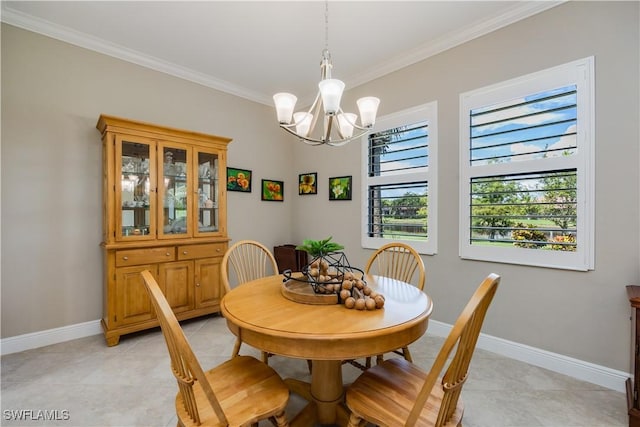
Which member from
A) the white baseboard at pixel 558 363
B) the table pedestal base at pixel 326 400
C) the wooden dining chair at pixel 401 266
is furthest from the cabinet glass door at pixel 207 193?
the white baseboard at pixel 558 363

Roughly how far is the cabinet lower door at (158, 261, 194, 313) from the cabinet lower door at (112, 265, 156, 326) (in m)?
0.13

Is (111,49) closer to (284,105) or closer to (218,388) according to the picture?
(284,105)

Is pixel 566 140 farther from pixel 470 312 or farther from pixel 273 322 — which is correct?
pixel 273 322

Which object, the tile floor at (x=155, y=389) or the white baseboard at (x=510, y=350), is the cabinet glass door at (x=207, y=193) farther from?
the white baseboard at (x=510, y=350)

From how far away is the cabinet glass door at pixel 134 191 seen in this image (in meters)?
2.58

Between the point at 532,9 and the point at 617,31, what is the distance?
23.0 inches

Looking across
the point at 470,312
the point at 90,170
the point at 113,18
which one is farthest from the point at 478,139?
the point at 90,170

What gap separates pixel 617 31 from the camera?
1.92 m

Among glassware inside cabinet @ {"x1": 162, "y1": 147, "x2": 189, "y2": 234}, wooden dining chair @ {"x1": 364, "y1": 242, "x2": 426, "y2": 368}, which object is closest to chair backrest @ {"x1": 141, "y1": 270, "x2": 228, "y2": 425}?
wooden dining chair @ {"x1": 364, "y1": 242, "x2": 426, "y2": 368}

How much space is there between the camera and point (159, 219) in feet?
9.11

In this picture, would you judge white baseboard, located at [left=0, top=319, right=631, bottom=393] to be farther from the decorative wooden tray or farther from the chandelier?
the chandelier

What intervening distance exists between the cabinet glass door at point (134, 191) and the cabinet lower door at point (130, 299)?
0.32m

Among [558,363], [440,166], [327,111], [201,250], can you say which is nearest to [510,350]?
[558,363]

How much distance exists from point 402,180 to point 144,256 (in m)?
2.69
